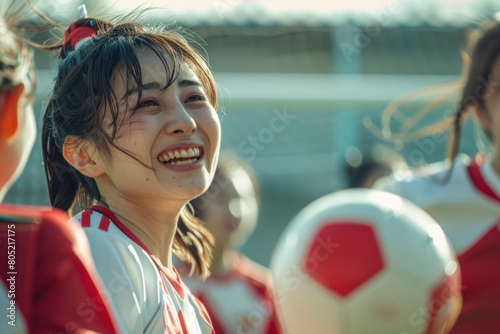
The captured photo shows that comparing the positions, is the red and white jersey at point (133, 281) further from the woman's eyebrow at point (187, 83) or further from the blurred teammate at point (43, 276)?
the woman's eyebrow at point (187, 83)

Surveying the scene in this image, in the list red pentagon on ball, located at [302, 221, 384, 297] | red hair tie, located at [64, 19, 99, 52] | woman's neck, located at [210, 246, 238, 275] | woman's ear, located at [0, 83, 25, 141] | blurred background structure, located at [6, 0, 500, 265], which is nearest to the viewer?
woman's ear, located at [0, 83, 25, 141]

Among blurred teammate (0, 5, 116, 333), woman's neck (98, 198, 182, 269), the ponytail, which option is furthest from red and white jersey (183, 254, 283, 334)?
blurred teammate (0, 5, 116, 333)

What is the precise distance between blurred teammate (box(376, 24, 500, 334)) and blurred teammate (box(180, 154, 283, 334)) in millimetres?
958

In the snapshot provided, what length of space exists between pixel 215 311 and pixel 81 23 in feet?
6.01

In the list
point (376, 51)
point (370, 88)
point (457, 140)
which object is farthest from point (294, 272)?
point (376, 51)

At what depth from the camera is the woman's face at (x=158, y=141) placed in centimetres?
144

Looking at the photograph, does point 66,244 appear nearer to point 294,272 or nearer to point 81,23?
point 81,23

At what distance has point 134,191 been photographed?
148cm

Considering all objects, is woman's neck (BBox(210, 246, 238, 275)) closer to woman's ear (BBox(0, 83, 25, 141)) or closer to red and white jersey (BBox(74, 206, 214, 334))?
red and white jersey (BBox(74, 206, 214, 334))

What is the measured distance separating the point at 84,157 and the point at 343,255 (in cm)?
66

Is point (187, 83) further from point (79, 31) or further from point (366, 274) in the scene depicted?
point (366, 274)

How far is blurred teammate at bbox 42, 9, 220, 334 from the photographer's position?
4.71 ft

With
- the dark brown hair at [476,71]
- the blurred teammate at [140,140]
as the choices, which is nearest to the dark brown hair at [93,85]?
the blurred teammate at [140,140]

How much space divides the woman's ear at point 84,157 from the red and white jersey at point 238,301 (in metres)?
1.65
